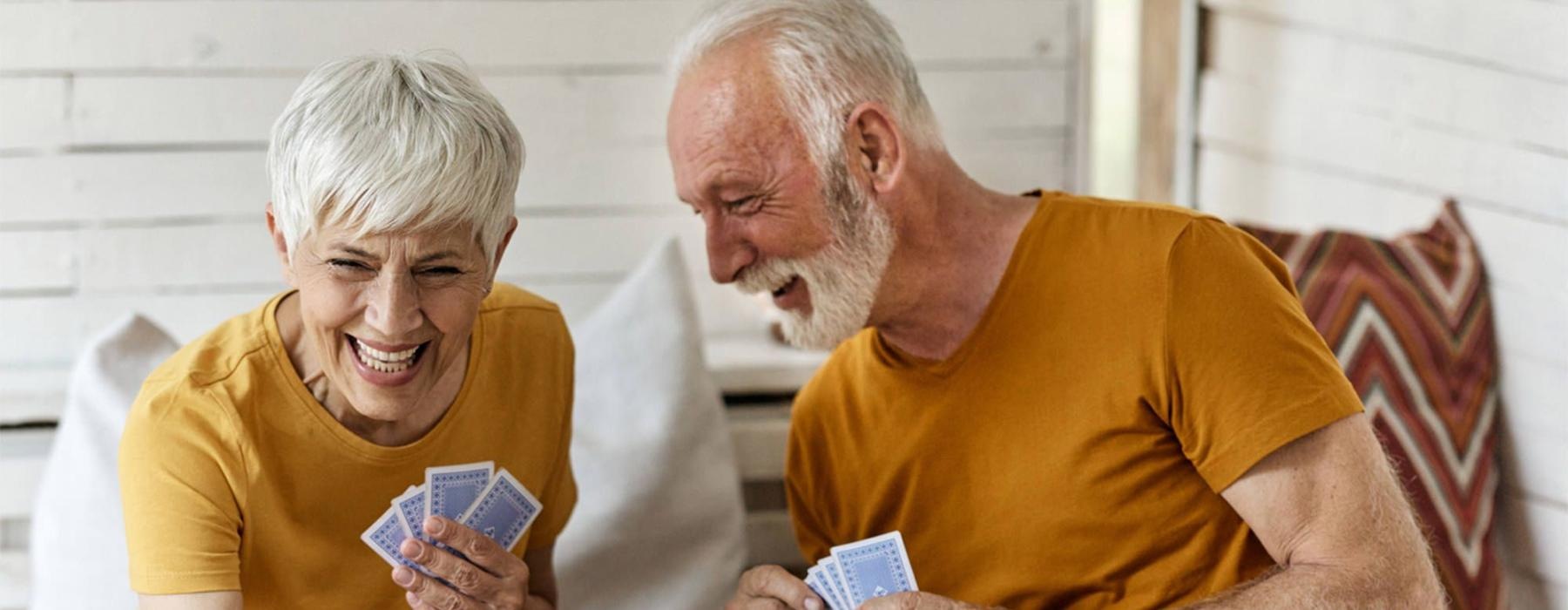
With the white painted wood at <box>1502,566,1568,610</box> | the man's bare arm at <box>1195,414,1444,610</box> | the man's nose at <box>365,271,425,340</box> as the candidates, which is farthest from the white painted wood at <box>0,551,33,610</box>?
the white painted wood at <box>1502,566,1568,610</box>

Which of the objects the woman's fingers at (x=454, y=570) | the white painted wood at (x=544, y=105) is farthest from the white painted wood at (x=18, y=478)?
the woman's fingers at (x=454, y=570)

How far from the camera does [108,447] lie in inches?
79.7

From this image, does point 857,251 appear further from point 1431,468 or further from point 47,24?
point 47,24

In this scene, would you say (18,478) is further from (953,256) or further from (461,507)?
(953,256)

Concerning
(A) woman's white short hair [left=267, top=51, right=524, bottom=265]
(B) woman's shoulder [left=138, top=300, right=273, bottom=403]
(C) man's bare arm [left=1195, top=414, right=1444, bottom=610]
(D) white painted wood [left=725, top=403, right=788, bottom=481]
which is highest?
(A) woman's white short hair [left=267, top=51, right=524, bottom=265]

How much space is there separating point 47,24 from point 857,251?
1.32 m

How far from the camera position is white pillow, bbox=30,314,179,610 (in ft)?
6.49

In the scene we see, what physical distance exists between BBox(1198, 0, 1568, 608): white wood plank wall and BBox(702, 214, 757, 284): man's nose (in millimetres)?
1097

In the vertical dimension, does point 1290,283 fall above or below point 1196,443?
above

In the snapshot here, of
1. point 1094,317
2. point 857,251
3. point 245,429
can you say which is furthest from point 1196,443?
point 245,429

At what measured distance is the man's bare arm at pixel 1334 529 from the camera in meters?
1.56

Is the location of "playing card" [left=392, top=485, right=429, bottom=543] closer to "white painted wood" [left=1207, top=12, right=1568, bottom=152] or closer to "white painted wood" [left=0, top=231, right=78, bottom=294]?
"white painted wood" [left=0, top=231, right=78, bottom=294]

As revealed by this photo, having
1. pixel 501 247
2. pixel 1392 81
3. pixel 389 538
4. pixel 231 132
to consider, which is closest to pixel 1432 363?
pixel 1392 81

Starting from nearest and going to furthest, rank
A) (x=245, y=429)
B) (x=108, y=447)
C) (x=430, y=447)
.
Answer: (x=245, y=429) < (x=430, y=447) < (x=108, y=447)
